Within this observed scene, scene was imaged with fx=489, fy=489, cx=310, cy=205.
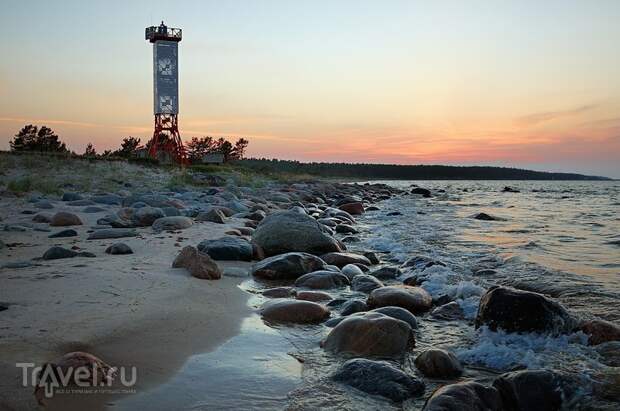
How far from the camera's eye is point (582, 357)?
9.80 ft

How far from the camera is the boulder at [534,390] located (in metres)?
2.35

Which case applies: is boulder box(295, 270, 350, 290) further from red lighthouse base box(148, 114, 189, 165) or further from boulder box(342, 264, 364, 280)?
red lighthouse base box(148, 114, 189, 165)

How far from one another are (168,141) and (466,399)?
117ft

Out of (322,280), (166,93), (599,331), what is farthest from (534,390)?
(166,93)

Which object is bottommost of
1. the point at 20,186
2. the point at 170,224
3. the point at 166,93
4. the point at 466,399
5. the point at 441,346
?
the point at 441,346

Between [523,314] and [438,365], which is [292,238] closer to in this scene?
[523,314]

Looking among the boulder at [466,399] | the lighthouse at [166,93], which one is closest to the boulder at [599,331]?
the boulder at [466,399]

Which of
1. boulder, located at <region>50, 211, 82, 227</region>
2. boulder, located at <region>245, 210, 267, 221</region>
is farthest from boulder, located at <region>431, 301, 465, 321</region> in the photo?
boulder, located at <region>245, 210, 267, 221</region>

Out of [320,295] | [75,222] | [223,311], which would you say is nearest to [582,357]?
[320,295]

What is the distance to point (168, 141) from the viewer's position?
117 ft

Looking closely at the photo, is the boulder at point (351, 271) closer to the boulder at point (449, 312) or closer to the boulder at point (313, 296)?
the boulder at point (313, 296)

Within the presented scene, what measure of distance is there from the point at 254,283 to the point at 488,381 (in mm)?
2735

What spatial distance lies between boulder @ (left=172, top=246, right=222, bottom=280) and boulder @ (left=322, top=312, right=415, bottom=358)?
6.28 ft

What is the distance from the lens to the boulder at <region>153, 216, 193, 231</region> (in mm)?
7621
